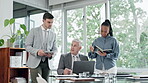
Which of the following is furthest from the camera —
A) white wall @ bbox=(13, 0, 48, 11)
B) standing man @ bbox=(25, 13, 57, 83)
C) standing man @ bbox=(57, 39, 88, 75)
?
white wall @ bbox=(13, 0, 48, 11)

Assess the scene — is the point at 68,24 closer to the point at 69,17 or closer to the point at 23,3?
the point at 69,17

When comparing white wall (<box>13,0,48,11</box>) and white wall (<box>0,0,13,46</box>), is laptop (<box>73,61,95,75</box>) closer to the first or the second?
white wall (<box>0,0,13,46</box>)

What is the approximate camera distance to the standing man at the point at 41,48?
2770mm

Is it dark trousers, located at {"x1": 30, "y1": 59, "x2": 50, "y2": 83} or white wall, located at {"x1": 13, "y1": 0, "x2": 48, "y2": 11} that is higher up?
white wall, located at {"x1": 13, "y1": 0, "x2": 48, "y2": 11}

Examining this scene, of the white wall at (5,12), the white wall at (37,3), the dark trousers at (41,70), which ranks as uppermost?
the white wall at (37,3)

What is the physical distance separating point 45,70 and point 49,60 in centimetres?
15

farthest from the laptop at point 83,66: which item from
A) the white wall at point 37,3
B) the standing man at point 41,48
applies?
the white wall at point 37,3

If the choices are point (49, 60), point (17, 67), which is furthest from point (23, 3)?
point (49, 60)

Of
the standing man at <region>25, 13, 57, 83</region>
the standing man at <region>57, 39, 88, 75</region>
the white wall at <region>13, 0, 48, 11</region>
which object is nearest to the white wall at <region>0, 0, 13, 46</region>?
the white wall at <region>13, 0, 48, 11</region>

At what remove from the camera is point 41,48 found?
2.89 metres

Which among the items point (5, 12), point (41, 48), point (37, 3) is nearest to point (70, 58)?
point (41, 48)

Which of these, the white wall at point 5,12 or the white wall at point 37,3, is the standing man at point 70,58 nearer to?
the white wall at point 5,12

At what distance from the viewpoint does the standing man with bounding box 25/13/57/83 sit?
9.09 feet

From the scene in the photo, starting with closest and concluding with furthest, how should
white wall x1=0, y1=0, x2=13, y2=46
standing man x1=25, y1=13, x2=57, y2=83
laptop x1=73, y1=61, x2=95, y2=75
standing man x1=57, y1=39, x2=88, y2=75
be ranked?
1. laptop x1=73, y1=61, x2=95, y2=75
2. standing man x1=25, y1=13, x2=57, y2=83
3. standing man x1=57, y1=39, x2=88, y2=75
4. white wall x1=0, y1=0, x2=13, y2=46
